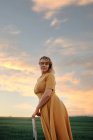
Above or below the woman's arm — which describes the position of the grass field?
below

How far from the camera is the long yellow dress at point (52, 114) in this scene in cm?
799

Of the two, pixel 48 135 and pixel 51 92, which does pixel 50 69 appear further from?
pixel 48 135

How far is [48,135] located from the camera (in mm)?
8023

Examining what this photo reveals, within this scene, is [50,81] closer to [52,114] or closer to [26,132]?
[52,114]

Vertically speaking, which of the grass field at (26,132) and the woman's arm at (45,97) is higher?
the woman's arm at (45,97)

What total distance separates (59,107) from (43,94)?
1.15ft

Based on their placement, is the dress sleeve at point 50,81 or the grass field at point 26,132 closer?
the dress sleeve at point 50,81

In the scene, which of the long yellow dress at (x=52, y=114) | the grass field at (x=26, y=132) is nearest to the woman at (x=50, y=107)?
the long yellow dress at (x=52, y=114)

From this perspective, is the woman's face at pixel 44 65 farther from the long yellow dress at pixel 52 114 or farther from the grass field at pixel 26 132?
the grass field at pixel 26 132

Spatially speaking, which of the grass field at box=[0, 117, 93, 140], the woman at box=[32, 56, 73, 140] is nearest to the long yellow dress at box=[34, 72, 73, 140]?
the woman at box=[32, 56, 73, 140]

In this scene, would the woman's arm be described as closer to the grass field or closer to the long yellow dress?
the long yellow dress

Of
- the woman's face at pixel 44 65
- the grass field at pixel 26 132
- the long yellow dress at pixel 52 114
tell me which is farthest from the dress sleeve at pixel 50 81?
the grass field at pixel 26 132

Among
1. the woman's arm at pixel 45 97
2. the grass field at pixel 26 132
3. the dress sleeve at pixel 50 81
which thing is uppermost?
the dress sleeve at pixel 50 81

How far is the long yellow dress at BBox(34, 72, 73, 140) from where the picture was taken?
26.2 ft
